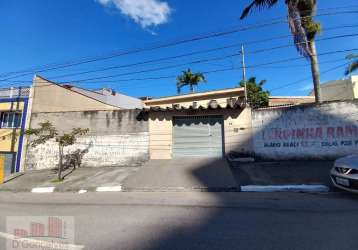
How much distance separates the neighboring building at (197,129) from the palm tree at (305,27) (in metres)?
4.01

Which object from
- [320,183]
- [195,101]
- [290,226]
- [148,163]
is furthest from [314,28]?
[290,226]

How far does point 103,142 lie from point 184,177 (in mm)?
5747

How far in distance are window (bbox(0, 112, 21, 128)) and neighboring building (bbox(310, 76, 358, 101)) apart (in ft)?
90.3

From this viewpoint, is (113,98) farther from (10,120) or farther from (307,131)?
(307,131)

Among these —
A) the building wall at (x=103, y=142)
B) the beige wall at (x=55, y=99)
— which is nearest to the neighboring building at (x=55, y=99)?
the beige wall at (x=55, y=99)

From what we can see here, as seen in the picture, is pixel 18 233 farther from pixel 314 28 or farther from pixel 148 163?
pixel 314 28

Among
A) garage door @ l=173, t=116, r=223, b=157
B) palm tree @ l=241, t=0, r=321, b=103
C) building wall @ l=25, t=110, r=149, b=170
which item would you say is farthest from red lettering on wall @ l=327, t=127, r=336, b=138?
building wall @ l=25, t=110, r=149, b=170

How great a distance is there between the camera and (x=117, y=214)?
536 centimetres

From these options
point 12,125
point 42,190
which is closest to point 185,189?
point 42,190

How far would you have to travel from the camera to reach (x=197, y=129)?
12.4m

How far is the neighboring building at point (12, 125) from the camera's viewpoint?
540 inches

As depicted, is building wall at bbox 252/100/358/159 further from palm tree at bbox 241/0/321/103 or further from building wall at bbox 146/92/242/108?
building wall at bbox 146/92/242/108

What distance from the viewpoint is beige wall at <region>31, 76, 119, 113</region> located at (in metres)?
14.6

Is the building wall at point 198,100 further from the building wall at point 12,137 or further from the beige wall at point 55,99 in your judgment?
the building wall at point 12,137
